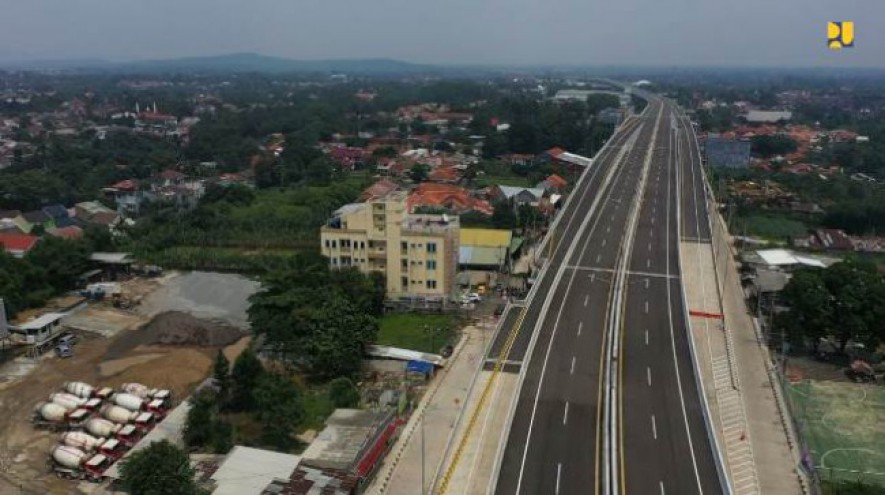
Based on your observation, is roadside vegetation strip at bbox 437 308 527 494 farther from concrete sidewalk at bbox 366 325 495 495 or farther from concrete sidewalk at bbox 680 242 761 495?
concrete sidewalk at bbox 680 242 761 495

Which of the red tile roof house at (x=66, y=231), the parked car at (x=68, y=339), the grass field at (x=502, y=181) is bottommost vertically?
the parked car at (x=68, y=339)

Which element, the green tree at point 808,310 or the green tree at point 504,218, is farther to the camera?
the green tree at point 504,218

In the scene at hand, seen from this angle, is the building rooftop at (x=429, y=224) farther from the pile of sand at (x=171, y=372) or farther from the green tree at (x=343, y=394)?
the green tree at (x=343, y=394)

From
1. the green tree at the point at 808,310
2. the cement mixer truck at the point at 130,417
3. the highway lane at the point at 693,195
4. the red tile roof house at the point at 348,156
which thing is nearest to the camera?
the cement mixer truck at the point at 130,417

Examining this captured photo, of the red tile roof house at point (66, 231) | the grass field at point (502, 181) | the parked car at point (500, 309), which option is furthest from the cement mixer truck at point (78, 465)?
the grass field at point (502, 181)

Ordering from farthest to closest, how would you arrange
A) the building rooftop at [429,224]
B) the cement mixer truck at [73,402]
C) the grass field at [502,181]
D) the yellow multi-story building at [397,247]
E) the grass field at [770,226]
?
the grass field at [502,181] < the grass field at [770,226] < the building rooftop at [429,224] < the yellow multi-story building at [397,247] < the cement mixer truck at [73,402]

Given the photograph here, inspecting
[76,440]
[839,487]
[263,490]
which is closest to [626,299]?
[839,487]

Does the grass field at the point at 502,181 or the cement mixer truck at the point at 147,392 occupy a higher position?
the grass field at the point at 502,181
